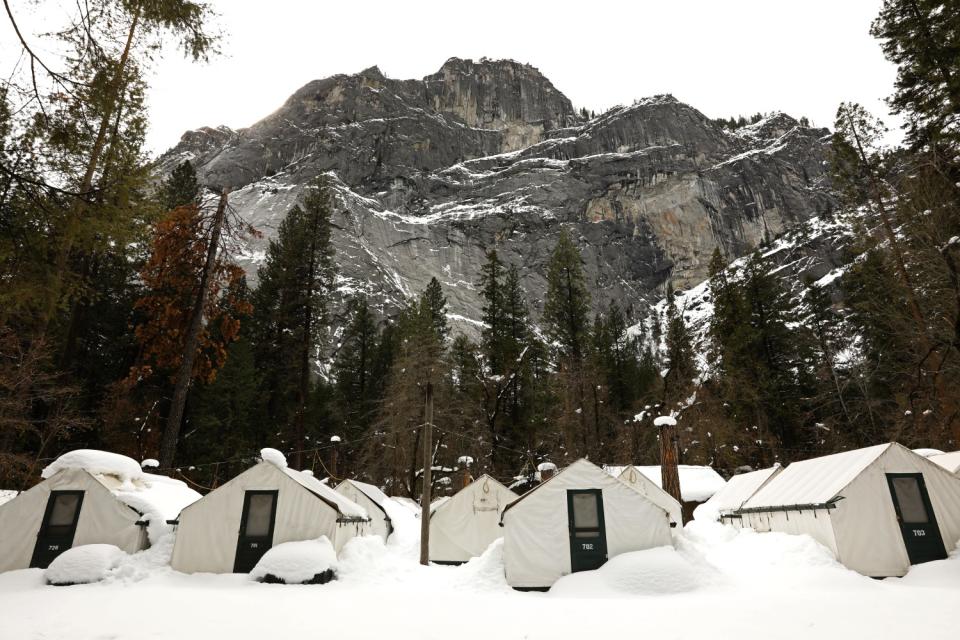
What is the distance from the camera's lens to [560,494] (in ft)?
42.1

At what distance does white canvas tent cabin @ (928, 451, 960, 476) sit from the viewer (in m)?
13.9

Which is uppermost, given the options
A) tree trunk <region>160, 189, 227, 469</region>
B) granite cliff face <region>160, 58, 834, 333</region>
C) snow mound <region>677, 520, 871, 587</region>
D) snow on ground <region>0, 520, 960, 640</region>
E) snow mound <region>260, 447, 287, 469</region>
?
granite cliff face <region>160, 58, 834, 333</region>

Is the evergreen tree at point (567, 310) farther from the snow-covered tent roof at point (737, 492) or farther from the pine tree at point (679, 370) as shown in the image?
the snow-covered tent roof at point (737, 492)

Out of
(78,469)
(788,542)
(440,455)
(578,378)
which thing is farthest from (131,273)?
(788,542)

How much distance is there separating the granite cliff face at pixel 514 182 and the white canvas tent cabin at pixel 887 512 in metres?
67.6

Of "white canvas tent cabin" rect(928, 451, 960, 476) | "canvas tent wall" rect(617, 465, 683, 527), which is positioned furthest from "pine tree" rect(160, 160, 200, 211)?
"white canvas tent cabin" rect(928, 451, 960, 476)

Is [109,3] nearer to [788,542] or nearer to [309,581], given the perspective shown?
[309,581]

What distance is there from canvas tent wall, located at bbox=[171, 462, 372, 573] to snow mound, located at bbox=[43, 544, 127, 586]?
149 cm

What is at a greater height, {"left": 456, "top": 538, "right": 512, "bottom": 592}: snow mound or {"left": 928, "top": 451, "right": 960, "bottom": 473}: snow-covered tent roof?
{"left": 928, "top": 451, "right": 960, "bottom": 473}: snow-covered tent roof

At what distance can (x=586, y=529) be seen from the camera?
12523 mm

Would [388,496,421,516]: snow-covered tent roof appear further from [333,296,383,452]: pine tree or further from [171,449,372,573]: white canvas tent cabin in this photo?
[171,449,372,573]: white canvas tent cabin

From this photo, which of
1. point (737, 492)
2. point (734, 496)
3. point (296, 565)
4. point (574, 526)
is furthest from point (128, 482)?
point (737, 492)

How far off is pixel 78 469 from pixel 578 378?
21.7 meters

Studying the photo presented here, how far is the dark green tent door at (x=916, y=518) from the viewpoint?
12.2 m
